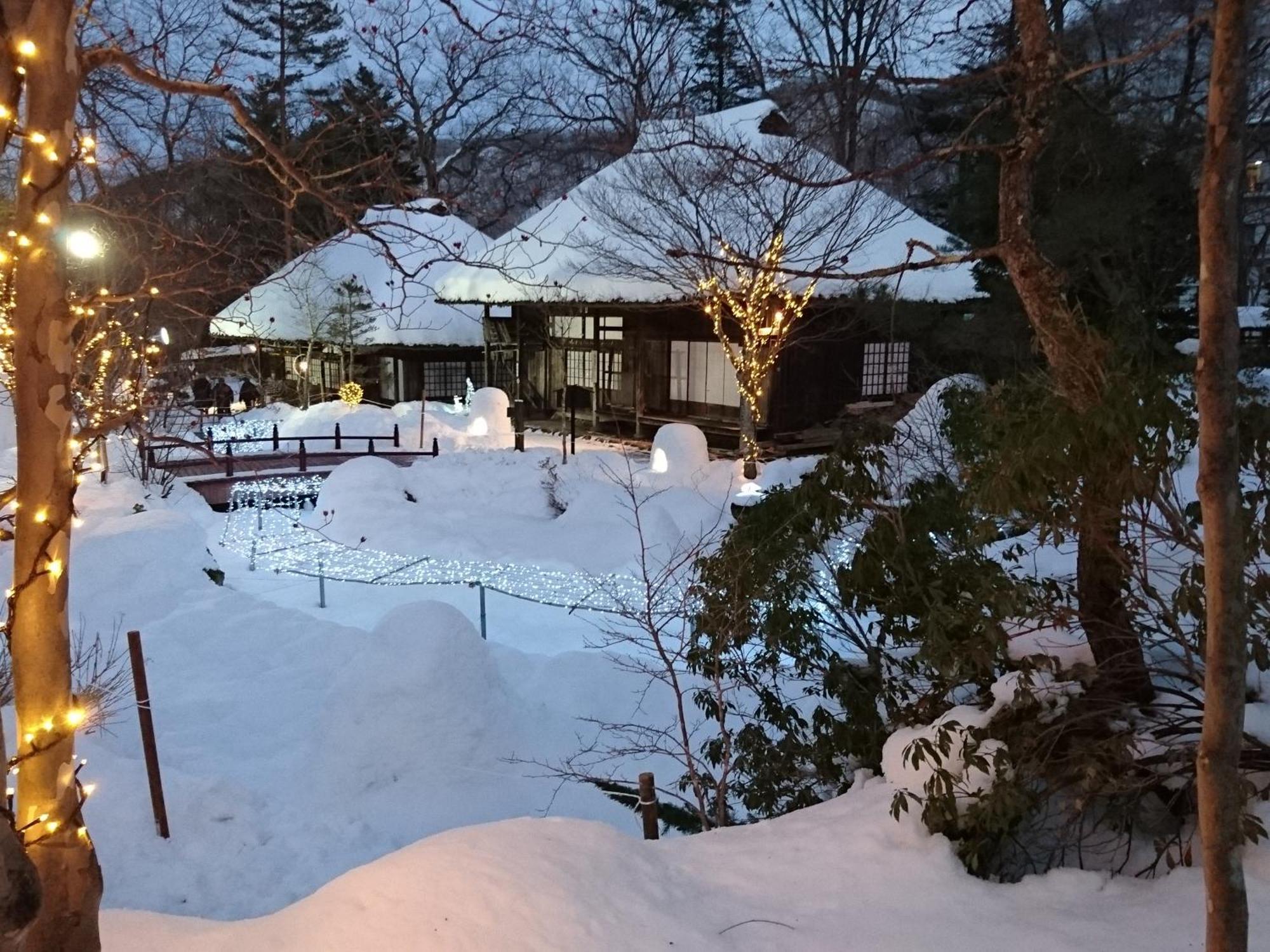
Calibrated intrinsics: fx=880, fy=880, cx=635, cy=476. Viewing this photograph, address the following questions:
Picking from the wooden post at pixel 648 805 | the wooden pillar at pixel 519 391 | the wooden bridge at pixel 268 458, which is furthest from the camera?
the wooden pillar at pixel 519 391

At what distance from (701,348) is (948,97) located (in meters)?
8.02

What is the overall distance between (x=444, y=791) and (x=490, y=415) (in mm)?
12288

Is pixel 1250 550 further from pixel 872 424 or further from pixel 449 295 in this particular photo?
A: pixel 449 295

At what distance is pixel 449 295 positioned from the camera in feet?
63.2

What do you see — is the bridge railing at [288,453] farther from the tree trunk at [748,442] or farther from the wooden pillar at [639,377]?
the tree trunk at [748,442]

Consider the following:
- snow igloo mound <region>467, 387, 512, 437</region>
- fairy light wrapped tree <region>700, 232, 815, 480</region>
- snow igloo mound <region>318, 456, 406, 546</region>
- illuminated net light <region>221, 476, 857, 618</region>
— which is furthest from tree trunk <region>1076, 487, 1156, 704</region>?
snow igloo mound <region>467, 387, 512, 437</region>

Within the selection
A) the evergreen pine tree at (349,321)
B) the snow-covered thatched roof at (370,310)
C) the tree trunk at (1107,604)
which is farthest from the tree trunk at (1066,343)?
the evergreen pine tree at (349,321)

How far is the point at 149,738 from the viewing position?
558 centimetres

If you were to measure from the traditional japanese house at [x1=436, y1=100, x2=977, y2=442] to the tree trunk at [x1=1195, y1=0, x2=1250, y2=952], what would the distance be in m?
10.4

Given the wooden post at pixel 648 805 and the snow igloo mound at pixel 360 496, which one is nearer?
the wooden post at pixel 648 805

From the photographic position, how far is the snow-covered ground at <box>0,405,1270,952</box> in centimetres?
324

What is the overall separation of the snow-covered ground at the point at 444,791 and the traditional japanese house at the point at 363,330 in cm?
810

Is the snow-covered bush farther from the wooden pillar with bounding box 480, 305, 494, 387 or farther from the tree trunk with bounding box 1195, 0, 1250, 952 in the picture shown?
the wooden pillar with bounding box 480, 305, 494, 387

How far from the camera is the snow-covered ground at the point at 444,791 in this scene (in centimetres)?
324
